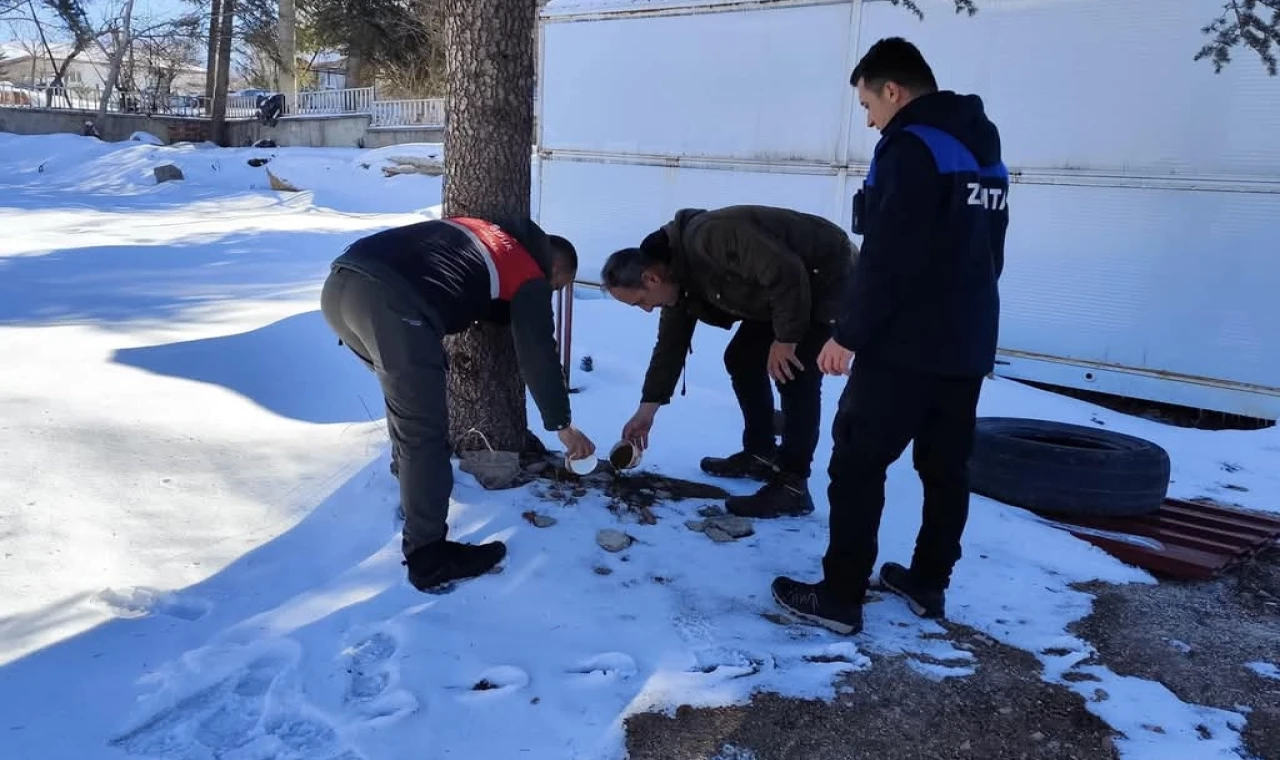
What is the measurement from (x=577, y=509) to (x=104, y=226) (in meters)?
11.2

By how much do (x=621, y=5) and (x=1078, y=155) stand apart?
15.1 ft

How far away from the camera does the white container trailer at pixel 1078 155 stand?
6.48m

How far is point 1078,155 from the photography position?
6938 millimetres

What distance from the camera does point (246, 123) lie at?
94.5ft

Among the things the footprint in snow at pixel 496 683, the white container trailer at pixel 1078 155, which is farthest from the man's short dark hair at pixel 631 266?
the white container trailer at pixel 1078 155

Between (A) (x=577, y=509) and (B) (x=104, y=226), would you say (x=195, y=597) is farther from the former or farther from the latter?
(B) (x=104, y=226)

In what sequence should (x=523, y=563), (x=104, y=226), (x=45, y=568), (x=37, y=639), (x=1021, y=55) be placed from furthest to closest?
(x=104, y=226)
(x=1021, y=55)
(x=523, y=563)
(x=45, y=568)
(x=37, y=639)

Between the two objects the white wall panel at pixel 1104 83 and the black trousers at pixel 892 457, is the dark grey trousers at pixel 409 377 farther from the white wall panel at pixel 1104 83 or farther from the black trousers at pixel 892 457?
the white wall panel at pixel 1104 83

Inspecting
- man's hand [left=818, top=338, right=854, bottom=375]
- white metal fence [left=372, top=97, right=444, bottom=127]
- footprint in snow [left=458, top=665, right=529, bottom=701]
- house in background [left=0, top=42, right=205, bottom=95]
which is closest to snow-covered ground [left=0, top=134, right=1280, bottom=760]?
footprint in snow [left=458, top=665, right=529, bottom=701]

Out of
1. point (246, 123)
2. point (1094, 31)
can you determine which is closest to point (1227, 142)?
point (1094, 31)

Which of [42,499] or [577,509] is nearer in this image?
[42,499]

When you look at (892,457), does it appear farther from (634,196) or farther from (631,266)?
(634,196)

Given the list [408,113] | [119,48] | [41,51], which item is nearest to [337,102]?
[408,113]

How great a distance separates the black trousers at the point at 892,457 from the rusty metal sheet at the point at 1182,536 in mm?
1303
